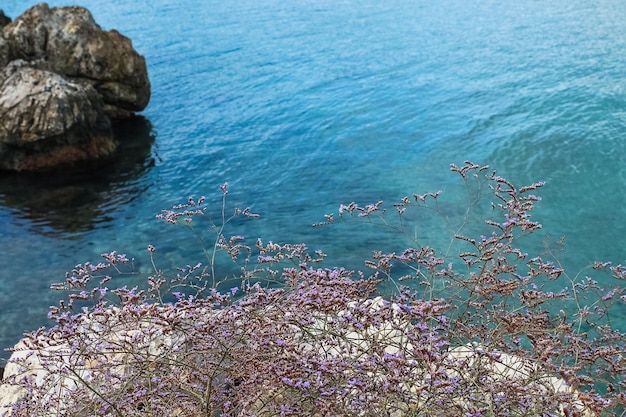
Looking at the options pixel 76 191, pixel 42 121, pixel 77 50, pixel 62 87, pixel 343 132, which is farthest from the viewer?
pixel 77 50

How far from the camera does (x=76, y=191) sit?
1083cm

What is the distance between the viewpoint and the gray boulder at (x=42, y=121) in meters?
11.3

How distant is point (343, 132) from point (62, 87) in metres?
5.42

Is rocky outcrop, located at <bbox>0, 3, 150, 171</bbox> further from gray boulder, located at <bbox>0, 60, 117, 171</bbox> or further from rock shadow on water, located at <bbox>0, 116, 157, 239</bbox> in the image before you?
rock shadow on water, located at <bbox>0, 116, 157, 239</bbox>

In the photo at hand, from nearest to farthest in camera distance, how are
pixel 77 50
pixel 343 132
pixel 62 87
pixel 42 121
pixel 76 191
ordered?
pixel 76 191 → pixel 42 121 → pixel 62 87 → pixel 343 132 → pixel 77 50

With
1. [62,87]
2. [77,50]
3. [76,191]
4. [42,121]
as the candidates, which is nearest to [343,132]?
[76,191]

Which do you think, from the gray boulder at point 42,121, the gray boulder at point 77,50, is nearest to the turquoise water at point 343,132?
the gray boulder at point 42,121

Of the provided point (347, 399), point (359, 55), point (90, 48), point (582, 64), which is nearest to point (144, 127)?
point (90, 48)

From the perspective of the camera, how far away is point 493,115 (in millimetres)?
12836

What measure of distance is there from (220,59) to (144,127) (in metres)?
4.72

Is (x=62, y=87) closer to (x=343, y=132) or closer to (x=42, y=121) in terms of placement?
(x=42, y=121)

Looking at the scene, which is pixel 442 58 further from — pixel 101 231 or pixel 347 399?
pixel 347 399

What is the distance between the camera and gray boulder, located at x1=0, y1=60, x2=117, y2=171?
11273mm

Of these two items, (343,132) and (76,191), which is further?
(343,132)
